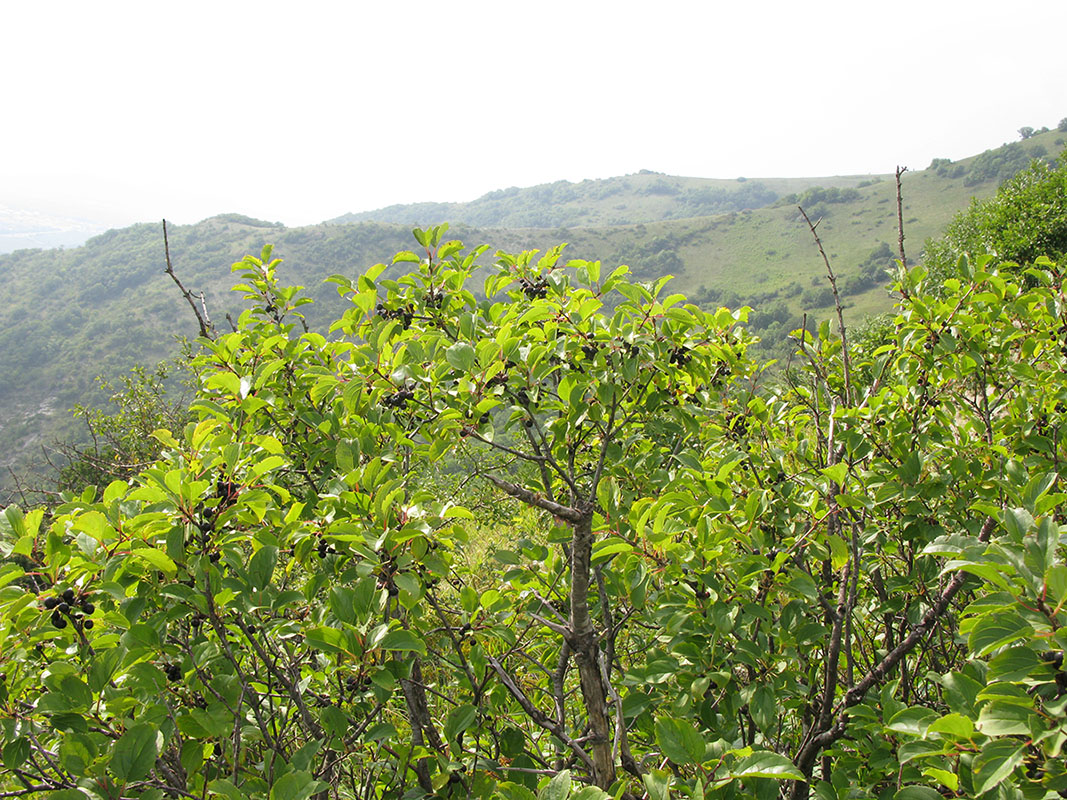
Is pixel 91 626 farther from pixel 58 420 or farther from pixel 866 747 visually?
pixel 58 420

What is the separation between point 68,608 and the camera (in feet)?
4.40

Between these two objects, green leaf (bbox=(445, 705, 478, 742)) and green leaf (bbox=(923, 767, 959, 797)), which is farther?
green leaf (bbox=(445, 705, 478, 742))

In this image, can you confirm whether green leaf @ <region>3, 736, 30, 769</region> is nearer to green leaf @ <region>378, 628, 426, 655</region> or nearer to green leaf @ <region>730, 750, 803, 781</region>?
green leaf @ <region>378, 628, 426, 655</region>

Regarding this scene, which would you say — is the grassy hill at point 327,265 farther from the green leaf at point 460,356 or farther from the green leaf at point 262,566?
the green leaf at point 262,566

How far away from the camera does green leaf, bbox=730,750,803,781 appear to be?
1040 millimetres

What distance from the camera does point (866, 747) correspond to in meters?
1.69

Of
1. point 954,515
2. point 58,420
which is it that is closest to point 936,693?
point 954,515

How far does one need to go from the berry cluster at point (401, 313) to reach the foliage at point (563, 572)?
0.5 inches

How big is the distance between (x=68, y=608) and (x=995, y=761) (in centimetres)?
188

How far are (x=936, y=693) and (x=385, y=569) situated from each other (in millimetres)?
2236

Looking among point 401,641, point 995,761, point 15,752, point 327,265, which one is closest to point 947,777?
point 995,761

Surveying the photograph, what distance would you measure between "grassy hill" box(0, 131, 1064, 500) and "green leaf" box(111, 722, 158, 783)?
176ft

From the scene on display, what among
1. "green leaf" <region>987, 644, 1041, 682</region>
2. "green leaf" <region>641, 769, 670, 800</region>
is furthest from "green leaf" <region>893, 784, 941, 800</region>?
"green leaf" <region>641, 769, 670, 800</region>

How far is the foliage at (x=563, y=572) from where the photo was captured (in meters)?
1.24
